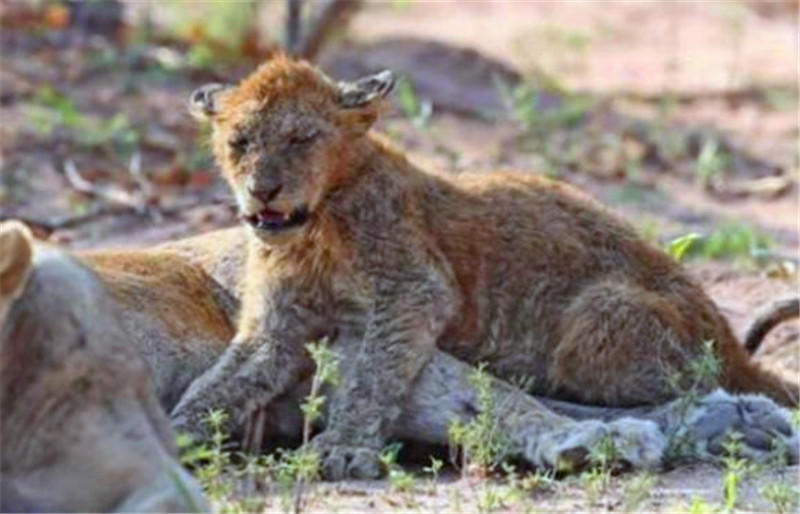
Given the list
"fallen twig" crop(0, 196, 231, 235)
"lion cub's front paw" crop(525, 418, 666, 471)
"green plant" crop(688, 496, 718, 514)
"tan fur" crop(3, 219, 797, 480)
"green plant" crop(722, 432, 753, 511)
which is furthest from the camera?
"fallen twig" crop(0, 196, 231, 235)

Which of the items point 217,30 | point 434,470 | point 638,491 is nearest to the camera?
point 638,491

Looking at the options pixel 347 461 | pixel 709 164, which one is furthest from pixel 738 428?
pixel 709 164

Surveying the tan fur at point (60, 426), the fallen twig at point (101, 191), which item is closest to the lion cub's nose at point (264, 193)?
the tan fur at point (60, 426)

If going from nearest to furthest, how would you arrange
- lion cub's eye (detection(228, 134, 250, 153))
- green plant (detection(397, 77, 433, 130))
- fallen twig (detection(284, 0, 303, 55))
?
1. lion cub's eye (detection(228, 134, 250, 153))
2. green plant (detection(397, 77, 433, 130))
3. fallen twig (detection(284, 0, 303, 55))

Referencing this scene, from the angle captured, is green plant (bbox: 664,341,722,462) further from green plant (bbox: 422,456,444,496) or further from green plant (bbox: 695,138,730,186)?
green plant (bbox: 695,138,730,186)

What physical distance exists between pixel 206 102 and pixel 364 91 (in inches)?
21.0

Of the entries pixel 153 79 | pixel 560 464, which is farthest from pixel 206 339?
pixel 153 79

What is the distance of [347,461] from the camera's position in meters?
8.12

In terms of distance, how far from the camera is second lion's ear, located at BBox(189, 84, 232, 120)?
28.7 feet

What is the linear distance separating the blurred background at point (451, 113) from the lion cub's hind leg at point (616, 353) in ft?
5.56

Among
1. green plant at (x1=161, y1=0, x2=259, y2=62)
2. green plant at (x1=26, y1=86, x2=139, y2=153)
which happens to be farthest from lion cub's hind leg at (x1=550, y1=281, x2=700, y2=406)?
green plant at (x1=161, y1=0, x2=259, y2=62)

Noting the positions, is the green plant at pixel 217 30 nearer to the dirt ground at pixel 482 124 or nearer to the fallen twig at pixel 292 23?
the dirt ground at pixel 482 124

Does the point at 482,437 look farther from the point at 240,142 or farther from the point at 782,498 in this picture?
the point at 240,142

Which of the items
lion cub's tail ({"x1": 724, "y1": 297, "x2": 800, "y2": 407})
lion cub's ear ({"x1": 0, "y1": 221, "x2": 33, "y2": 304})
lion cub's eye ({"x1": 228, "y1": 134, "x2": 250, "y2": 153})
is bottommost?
lion cub's tail ({"x1": 724, "y1": 297, "x2": 800, "y2": 407})
